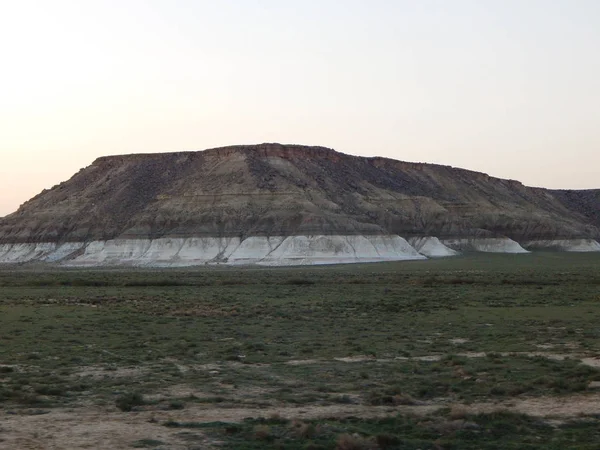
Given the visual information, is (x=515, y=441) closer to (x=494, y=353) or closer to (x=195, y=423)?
(x=195, y=423)

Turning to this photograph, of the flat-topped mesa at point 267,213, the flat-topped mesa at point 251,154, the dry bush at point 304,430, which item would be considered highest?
the flat-topped mesa at point 251,154

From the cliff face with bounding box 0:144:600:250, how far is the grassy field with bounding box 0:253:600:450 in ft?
257

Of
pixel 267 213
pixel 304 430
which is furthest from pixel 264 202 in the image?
pixel 304 430

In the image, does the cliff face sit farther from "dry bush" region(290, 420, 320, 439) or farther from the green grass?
"dry bush" region(290, 420, 320, 439)

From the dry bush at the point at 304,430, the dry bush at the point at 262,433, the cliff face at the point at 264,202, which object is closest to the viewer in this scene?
the dry bush at the point at 262,433

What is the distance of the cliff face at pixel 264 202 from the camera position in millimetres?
122500

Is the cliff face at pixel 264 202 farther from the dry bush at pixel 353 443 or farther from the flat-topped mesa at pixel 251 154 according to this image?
the dry bush at pixel 353 443

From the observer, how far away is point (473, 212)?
150 m

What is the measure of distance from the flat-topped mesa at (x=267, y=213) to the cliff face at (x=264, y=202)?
241mm

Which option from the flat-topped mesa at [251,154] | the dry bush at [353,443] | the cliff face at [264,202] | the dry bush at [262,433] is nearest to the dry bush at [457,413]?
the dry bush at [353,443]

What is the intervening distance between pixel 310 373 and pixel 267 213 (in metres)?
102

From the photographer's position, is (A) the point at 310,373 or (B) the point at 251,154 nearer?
(A) the point at 310,373

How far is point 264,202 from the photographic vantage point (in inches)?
4988

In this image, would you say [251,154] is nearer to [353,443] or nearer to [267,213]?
[267,213]
